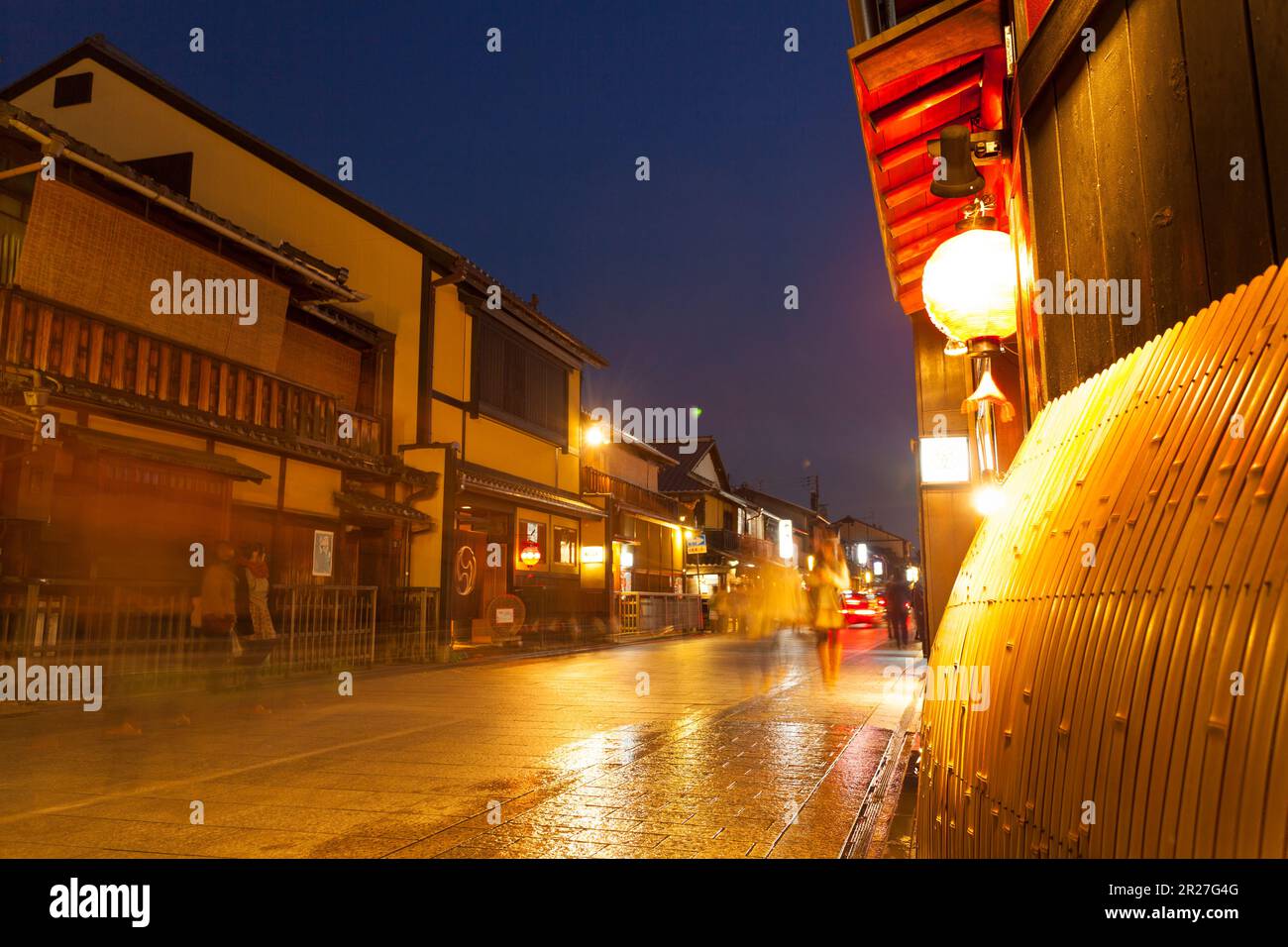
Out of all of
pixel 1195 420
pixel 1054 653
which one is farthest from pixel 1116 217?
pixel 1054 653

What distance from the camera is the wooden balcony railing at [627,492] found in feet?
90.7

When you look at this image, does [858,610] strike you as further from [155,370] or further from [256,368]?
[155,370]

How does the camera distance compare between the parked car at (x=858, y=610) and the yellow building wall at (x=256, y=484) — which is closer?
the yellow building wall at (x=256, y=484)

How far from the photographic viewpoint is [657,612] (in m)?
30.0

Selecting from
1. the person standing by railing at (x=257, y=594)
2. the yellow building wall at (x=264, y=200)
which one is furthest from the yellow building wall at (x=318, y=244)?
the person standing by railing at (x=257, y=594)

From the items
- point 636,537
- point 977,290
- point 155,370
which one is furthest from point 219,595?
point 636,537

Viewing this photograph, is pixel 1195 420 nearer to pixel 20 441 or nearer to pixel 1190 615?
pixel 1190 615

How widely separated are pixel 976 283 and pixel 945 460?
3.14 meters

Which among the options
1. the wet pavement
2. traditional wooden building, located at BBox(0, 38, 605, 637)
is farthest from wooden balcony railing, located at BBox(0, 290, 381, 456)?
the wet pavement
